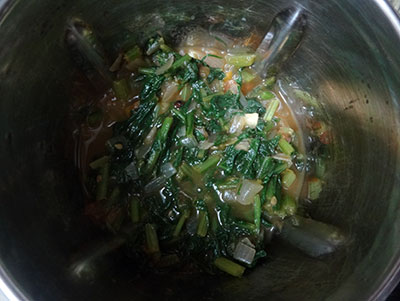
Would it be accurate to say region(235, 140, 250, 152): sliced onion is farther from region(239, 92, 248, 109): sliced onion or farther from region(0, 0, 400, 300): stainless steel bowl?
region(0, 0, 400, 300): stainless steel bowl

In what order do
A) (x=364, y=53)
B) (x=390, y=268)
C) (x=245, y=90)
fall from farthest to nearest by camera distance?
(x=245, y=90) → (x=364, y=53) → (x=390, y=268)

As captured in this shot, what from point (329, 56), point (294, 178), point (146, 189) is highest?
point (329, 56)

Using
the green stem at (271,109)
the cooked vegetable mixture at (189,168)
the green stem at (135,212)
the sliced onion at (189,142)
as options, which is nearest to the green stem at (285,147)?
the cooked vegetable mixture at (189,168)

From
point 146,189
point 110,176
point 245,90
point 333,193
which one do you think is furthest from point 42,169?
point 333,193

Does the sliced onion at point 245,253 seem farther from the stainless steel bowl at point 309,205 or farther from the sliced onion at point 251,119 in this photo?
the sliced onion at point 251,119

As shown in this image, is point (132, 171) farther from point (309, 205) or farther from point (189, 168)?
point (309, 205)

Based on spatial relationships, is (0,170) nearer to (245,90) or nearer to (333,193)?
(245,90)
